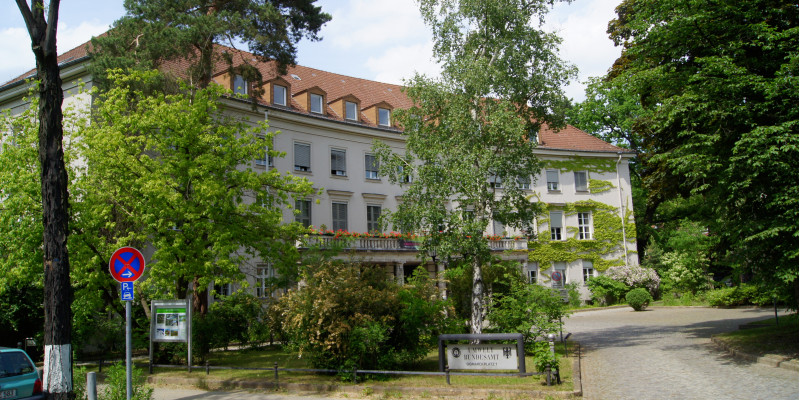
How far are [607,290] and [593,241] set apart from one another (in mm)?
4394

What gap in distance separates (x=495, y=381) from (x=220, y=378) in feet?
21.0

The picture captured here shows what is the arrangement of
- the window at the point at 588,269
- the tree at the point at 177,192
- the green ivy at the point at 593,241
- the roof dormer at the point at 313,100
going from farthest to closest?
the window at the point at 588,269 → the green ivy at the point at 593,241 → the roof dormer at the point at 313,100 → the tree at the point at 177,192

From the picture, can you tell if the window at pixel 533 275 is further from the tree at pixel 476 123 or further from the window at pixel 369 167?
the tree at pixel 476 123

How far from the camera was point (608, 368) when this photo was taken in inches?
594

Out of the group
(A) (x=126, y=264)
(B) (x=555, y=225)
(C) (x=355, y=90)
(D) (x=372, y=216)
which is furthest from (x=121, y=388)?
(B) (x=555, y=225)

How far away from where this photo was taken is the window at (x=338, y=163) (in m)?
35.3

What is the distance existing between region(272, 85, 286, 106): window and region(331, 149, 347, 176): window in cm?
393

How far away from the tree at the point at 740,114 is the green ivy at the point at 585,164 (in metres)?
26.9

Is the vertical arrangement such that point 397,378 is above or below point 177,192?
below

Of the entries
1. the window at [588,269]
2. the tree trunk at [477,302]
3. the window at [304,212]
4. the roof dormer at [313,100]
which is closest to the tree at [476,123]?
the tree trunk at [477,302]

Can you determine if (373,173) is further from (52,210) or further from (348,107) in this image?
(52,210)

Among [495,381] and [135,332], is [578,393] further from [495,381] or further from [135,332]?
[135,332]

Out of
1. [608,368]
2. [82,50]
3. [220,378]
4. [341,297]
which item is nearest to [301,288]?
[341,297]

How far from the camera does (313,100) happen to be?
116 ft
